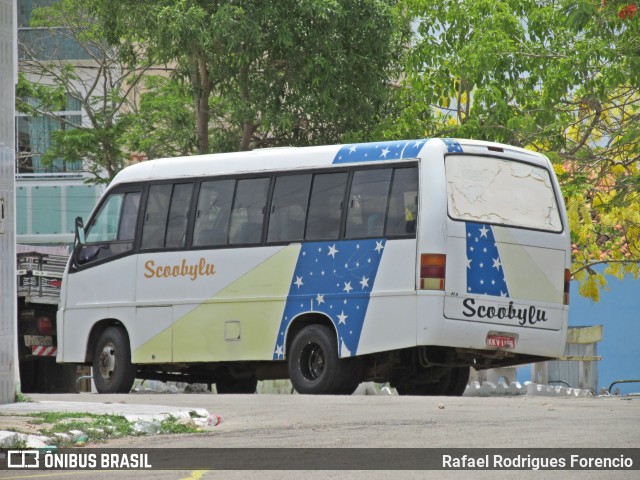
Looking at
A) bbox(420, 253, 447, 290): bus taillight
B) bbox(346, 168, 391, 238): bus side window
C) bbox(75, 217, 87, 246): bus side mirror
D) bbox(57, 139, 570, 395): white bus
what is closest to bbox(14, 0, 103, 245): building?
bbox(75, 217, 87, 246): bus side mirror

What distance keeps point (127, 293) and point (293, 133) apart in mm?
8529

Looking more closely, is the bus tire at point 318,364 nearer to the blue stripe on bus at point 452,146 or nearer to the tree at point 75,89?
the blue stripe on bus at point 452,146

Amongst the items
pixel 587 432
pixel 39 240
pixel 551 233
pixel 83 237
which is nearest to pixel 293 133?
pixel 83 237

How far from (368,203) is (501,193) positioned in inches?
57.7

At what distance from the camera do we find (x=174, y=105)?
2895cm

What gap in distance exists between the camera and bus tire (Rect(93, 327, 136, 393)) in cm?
1928

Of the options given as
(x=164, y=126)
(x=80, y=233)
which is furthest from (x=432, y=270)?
(x=164, y=126)

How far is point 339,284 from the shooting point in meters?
17.2

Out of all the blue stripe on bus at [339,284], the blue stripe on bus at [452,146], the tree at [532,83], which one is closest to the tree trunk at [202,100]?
the tree at [532,83]

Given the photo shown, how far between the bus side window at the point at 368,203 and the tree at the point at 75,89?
10.8 meters

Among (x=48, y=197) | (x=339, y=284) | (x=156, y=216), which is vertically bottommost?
(x=339, y=284)

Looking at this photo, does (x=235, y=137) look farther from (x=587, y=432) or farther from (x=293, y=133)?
(x=587, y=432)

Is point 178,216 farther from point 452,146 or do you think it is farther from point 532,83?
point 532,83

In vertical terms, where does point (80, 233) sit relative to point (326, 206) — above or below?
below
